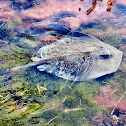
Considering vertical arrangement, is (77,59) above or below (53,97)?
above

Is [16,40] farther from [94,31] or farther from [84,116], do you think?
[84,116]

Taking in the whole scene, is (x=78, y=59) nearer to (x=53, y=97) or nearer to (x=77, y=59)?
(x=77, y=59)

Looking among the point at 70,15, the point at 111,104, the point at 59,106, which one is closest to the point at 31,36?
the point at 70,15

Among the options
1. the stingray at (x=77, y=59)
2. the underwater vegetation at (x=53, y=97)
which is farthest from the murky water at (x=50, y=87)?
the stingray at (x=77, y=59)

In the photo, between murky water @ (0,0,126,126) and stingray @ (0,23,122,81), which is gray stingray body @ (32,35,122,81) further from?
murky water @ (0,0,126,126)

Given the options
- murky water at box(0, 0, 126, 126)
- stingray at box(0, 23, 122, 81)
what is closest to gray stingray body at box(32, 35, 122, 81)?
stingray at box(0, 23, 122, 81)

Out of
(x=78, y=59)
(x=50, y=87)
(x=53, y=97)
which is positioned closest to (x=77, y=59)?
(x=78, y=59)

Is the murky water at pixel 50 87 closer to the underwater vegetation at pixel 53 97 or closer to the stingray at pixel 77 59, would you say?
the underwater vegetation at pixel 53 97
